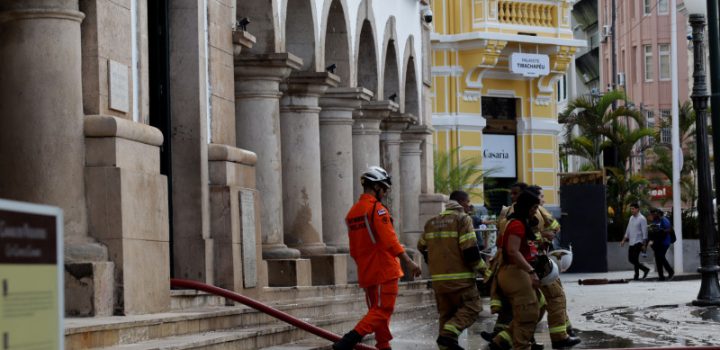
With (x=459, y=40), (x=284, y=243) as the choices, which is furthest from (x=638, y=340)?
(x=459, y=40)

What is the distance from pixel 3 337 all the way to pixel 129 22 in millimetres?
9751

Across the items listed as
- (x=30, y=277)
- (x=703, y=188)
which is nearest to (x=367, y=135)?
(x=703, y=188)

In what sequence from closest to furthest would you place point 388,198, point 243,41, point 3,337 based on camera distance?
point 3,337 → point 243,41 → point 388,198

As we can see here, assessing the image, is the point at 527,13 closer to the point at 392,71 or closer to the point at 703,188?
the point at 392,71

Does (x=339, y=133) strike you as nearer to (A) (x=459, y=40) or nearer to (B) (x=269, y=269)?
(B) (x=269, y=269)

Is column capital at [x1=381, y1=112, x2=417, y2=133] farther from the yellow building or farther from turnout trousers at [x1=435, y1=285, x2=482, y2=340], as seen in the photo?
the yellow building

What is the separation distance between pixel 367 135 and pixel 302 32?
170 inches

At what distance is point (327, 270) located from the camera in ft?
69.7

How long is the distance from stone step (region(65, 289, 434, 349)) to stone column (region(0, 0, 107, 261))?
0.76 metres

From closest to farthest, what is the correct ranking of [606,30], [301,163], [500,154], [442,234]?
[442,234] → [301,163] → [500,154] → [606,30]

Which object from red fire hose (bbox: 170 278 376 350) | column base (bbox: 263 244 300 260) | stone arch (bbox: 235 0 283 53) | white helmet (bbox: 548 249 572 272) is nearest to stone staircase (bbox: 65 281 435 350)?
red fire hose (bbox: 170 278 376 350)

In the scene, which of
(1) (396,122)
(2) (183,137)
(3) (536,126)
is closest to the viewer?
(2) (183,137)

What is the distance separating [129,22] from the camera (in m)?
13.3

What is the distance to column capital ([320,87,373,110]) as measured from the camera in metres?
23.5
